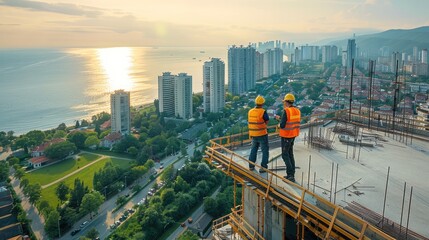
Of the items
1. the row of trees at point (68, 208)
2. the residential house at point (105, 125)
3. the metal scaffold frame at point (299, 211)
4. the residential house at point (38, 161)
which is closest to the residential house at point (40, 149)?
the residential house at point (38, 161)

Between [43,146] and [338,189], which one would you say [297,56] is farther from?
[338,189]

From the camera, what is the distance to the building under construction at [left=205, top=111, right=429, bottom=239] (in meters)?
2.47

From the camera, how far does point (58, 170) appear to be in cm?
1827

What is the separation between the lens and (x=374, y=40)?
100 m

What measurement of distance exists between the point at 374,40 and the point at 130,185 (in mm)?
101342

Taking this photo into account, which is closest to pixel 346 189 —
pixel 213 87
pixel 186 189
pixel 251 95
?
pixel 186 189

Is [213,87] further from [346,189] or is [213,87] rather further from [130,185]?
[346,189]

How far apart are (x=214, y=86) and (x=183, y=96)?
3126 mm

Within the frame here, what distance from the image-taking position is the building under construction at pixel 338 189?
2471mm

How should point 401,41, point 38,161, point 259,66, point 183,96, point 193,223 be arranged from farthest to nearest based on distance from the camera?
point 401,41 < point 259,66 < point 183,96 < point 38,161 < point 193,223

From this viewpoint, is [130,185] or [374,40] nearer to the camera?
[130,185]

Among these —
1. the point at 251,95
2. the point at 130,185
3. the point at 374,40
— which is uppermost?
the point at 374,40

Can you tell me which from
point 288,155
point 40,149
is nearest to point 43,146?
point 40,149

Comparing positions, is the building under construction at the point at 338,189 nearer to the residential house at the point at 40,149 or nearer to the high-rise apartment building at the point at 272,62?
the residential house at the point at 40,149
